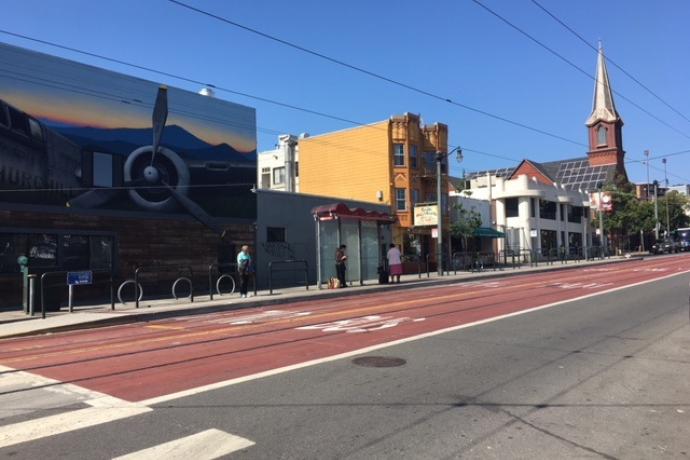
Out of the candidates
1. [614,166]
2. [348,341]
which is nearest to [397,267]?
[348,341]

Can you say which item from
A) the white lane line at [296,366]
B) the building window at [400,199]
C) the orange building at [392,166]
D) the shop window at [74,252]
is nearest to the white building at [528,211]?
the orange building at [392,166]

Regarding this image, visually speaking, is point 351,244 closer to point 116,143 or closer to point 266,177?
point 116,143

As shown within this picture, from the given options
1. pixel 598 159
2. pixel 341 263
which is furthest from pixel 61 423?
pixel 598 159

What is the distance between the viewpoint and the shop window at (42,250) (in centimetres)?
1869

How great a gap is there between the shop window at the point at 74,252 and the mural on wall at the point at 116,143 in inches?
47.3

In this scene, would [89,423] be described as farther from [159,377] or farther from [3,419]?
[159,377]

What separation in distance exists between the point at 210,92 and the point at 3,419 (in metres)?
22.2

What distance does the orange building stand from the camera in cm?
3972

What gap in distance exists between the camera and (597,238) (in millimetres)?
69438

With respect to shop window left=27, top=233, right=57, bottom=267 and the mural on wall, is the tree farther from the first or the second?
shop window left=27, top=233, right=57, bottom=267

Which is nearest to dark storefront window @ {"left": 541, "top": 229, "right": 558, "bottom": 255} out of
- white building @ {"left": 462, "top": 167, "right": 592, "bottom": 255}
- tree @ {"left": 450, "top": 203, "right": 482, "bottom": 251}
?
white building @ {"left": 462, "top": 167, "right": 592, "bottom": 255}

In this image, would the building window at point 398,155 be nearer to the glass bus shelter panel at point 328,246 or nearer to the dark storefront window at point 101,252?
the glass bus shelter panel at point 328,246

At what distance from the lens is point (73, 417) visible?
18.4ft

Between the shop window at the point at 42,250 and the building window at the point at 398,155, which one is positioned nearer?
the shop window at the point at 42,250
